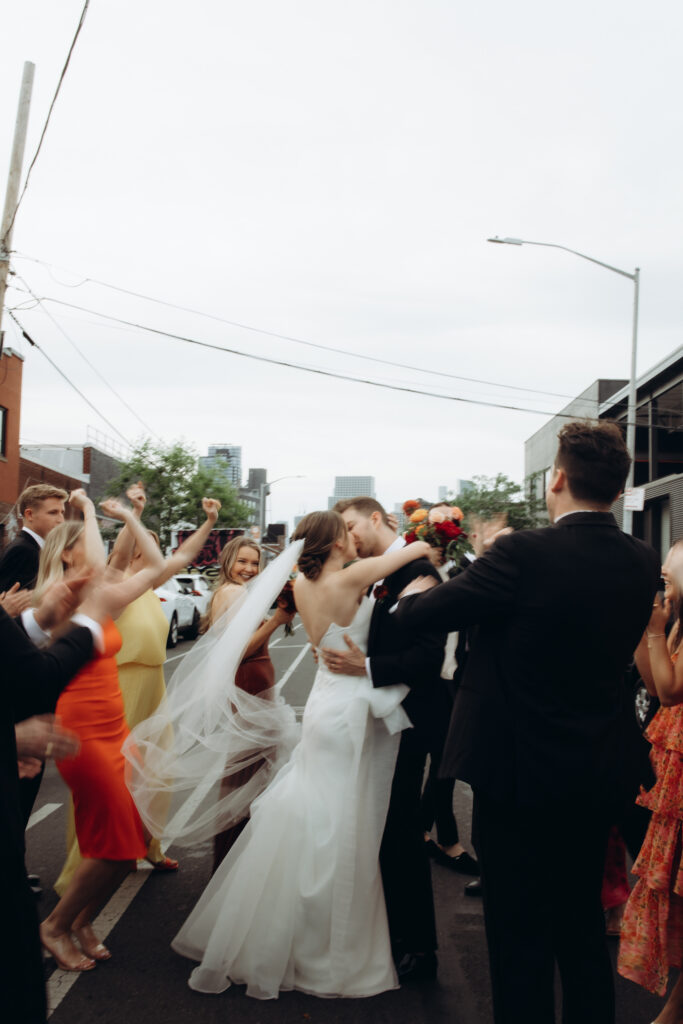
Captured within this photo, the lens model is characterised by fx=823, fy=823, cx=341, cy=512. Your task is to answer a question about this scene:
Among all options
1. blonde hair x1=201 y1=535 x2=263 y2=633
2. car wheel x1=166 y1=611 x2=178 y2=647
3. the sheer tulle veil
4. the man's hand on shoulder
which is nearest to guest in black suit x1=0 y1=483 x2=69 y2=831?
blonde hair x1=201 y1=535 x2=263 y2=633

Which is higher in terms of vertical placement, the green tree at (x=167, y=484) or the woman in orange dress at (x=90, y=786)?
the green tree at (x=167, y=484)

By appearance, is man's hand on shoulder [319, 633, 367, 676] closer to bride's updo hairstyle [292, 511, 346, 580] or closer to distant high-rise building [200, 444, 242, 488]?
bride's updo hairstyle [292, 511, 346, 580]

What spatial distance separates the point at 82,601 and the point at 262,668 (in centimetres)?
239

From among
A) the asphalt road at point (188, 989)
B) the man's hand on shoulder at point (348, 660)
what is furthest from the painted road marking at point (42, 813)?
the man's hand on shoulder at point (348, 660)

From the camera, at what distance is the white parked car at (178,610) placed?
17641 mm

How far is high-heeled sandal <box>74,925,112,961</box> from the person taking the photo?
374 cm

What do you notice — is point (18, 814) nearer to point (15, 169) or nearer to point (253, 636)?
point (253, 636)

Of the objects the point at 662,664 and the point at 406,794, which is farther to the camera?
the point at 406,794

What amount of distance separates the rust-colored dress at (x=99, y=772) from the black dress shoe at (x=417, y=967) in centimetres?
129

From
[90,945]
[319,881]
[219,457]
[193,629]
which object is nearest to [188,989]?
[90,945]

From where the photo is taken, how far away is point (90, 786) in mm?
3779

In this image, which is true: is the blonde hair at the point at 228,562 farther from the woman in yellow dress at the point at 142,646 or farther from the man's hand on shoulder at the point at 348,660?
the man's hand on shoulder at the point at 348,660

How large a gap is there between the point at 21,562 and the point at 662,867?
4095 mm

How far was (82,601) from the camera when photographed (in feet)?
7.84
